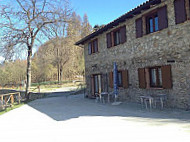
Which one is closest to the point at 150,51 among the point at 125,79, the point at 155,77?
the point at 155,77

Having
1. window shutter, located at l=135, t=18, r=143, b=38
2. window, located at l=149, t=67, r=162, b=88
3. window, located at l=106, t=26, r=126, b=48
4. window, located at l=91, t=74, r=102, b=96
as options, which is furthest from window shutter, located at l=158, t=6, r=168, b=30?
window, located at l=91, t=74, r=102, b=96

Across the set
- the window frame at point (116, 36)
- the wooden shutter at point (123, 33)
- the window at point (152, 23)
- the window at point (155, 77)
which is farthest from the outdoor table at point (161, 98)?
the window frame at point (116, 36)

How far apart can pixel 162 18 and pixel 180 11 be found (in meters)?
0.87

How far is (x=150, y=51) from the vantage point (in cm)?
856

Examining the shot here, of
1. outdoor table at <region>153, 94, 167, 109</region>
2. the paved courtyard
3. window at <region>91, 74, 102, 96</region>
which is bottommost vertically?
the paved courtyard

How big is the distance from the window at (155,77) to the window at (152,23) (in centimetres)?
181

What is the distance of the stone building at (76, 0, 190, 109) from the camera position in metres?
7.09

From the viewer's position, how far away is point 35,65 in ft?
131

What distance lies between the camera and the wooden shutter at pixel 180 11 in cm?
687

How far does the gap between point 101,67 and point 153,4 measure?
19.4 feet

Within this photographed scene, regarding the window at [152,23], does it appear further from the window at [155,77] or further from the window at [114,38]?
the window at [114,38]

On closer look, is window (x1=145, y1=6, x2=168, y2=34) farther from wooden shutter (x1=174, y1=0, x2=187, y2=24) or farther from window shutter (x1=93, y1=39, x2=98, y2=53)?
window shutter (x1=93, y1=39, x2=98, y2=53)

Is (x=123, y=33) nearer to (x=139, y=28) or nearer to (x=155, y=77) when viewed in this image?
(x=139, y=28)

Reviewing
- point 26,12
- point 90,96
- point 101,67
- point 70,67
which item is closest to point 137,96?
point 101,67
